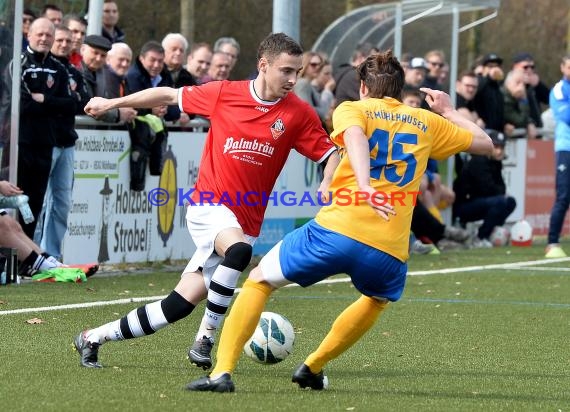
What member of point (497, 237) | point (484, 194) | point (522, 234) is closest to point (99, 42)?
point (484, 194)

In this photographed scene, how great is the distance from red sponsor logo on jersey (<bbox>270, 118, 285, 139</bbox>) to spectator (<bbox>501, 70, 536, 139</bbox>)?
42.2ft

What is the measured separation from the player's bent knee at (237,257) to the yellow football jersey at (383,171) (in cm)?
58

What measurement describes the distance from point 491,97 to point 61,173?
8.43 m

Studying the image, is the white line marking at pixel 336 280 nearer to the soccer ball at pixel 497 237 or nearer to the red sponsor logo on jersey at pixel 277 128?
the soccer ball at pixel 497 237

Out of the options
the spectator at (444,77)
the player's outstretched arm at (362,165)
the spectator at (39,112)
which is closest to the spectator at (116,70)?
the spectator at (39,112)

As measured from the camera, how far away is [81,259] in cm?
1347

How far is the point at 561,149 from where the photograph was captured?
16.8 m

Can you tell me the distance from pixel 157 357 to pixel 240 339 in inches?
57.3

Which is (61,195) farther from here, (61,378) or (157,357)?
(61,378)

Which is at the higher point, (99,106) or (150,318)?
(99,106)

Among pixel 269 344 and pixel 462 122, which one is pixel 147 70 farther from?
pixel 462 122

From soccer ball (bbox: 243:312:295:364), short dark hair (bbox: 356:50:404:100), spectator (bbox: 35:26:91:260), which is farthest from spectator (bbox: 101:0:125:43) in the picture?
short dark hair (bbox: 356:50:404:100)

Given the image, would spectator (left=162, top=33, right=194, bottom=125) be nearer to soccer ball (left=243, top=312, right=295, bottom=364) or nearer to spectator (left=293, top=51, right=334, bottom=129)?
spectator (left=293, top=51, right=334, bottom=129)

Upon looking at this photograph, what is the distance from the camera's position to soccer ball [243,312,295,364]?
7.78m
